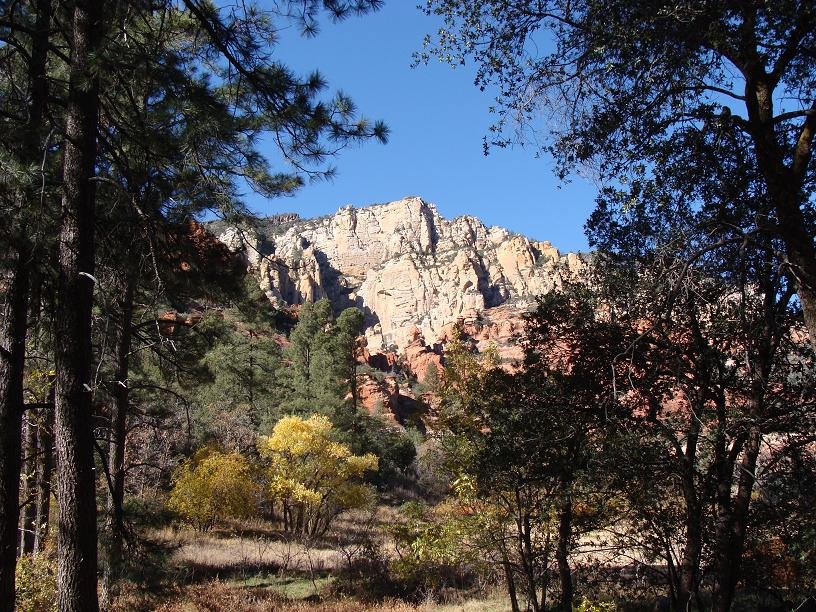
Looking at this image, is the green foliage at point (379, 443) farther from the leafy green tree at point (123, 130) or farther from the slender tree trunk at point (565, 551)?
the leafy green tree at point (123, 130)

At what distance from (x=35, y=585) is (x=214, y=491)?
7450 millimetres

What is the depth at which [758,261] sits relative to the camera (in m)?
6.58

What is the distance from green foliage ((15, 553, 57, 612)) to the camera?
8703 mm

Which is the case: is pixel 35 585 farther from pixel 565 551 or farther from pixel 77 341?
pixel 565 551

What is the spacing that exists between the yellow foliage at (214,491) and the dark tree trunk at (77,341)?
12.6 meters

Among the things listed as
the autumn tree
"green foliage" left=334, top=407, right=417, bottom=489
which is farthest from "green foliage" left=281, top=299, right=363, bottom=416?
the autumn tree

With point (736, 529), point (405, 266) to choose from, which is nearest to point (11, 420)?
point (736, 529)

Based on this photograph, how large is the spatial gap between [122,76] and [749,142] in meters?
6.44

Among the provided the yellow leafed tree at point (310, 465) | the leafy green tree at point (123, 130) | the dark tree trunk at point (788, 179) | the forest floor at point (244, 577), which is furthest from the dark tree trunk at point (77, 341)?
the yellow leafed tree at point (310, 465)

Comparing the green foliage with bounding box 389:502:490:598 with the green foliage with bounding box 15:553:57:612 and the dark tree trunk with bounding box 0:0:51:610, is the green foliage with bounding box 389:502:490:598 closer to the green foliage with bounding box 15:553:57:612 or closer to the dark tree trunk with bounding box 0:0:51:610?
the green foliage with bounding box 15:553:57:612

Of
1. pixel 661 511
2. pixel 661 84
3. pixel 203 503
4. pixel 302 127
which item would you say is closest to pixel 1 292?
pixel 302 127

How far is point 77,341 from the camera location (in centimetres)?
463

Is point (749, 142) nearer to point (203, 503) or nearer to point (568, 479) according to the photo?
point (568, 479)

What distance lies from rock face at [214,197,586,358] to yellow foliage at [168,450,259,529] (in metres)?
107
